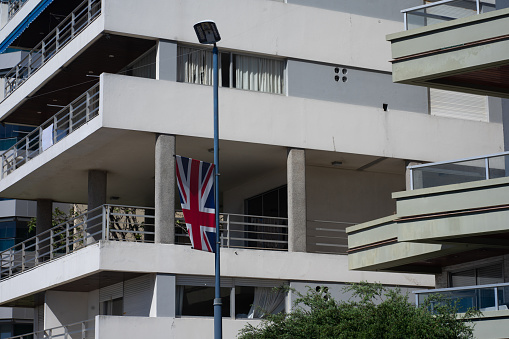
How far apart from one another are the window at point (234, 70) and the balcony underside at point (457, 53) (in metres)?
10.1

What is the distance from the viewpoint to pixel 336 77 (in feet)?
111

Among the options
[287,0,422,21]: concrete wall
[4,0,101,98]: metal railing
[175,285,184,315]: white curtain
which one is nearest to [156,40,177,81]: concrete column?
[4,0,101,98]: metal railing

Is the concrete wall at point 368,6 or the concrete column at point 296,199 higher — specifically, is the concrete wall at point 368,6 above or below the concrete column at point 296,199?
above

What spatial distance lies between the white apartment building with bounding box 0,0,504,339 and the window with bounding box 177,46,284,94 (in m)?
0.04

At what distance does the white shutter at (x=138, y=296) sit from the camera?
30.1 m

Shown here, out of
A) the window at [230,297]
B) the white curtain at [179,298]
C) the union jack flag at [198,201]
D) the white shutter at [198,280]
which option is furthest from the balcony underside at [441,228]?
the white curtain at [179,298]

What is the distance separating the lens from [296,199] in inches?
1259

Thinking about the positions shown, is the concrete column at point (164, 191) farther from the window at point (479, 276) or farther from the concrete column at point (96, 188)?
the window at point (479, 276)

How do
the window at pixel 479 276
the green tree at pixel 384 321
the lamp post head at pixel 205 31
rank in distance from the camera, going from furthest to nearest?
the window at pixel 479 276
the lamp post head at pixel 205 31
the green tree at pixel 384 321

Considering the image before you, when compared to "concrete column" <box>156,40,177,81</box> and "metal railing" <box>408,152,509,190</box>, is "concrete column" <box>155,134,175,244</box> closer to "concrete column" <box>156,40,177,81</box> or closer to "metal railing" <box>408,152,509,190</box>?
"concrete column" <box>156,40,177,81</box>

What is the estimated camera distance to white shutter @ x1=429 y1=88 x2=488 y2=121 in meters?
35.4

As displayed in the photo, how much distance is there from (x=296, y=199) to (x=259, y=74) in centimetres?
419

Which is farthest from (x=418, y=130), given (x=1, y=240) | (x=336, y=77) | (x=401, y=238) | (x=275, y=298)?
(x=1, y=240)

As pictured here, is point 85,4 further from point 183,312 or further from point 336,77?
point 183,312
